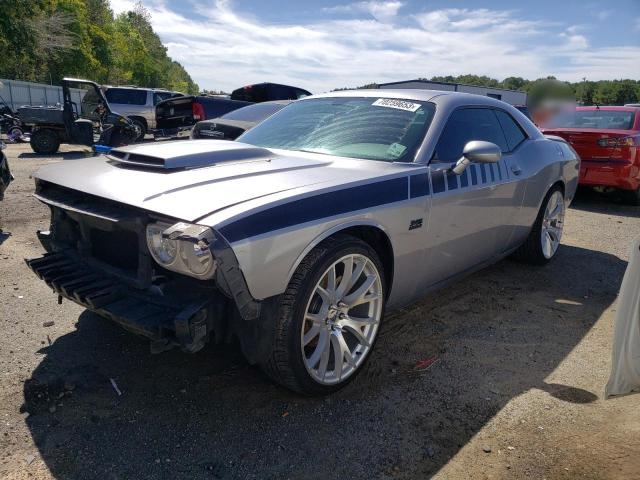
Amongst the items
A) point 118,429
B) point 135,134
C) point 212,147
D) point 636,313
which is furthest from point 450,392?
point 135,134

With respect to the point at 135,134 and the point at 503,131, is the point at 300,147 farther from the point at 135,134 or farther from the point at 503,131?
the point at 135,134

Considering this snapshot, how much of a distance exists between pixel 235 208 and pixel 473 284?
283 cm

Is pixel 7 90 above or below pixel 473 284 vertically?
above

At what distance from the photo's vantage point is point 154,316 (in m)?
2.14

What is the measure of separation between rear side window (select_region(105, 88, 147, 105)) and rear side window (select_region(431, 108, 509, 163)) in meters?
15.6

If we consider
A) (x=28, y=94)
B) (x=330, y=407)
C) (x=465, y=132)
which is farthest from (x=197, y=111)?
(x=28, y=94)

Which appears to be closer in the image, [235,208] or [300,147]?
[235,208]

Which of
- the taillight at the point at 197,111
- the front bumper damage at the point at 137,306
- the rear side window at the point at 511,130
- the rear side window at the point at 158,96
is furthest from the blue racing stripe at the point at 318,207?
the rear side window at the point at 158,96

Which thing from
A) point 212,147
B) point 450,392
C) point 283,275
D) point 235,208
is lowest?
point 450,392

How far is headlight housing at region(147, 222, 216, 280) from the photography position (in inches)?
75.8

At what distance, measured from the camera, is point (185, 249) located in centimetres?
197

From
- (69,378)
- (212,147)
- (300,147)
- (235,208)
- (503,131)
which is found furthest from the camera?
(503,131)

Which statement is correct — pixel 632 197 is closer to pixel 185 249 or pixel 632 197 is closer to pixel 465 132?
pixel 465 132

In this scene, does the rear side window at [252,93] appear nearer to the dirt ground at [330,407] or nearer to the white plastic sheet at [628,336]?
the dirt ground at [330,407]
